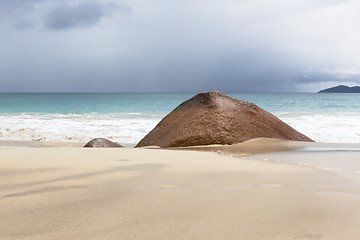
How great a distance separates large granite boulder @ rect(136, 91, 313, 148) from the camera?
3369 mm

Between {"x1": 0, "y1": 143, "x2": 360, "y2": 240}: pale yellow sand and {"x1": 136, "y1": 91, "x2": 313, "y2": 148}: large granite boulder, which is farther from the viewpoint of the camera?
{"x1": 136, "y1": 91, "x2": 313, "y2": 148}: large granite boulder

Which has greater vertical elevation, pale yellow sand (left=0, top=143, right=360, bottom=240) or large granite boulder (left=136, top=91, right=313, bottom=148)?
large granite boulder (left=136, top=91, right=313, bottom=148)

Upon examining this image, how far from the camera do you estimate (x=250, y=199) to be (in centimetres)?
124

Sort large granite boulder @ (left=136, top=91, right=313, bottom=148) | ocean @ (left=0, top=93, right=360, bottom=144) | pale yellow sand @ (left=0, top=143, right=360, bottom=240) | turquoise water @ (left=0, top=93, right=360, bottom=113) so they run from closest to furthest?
pale yellow sand @ (left=0, top=143, right=360, bottom=240) < large granite boulder @ (left=136, top=91, right=313, bottom=148) < ocean @ (left=0, top=93, right=360, bottom=144) < turquoise water @ (left=0, top=93, right=360, bottom=113)

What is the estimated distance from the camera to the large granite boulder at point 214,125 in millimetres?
3369

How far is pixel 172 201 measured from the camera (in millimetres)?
1203

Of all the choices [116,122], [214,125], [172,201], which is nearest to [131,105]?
[116,122]

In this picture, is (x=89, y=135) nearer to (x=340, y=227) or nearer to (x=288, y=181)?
(x=288, y=181)

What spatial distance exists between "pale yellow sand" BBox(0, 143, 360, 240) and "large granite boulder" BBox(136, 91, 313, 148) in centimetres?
145

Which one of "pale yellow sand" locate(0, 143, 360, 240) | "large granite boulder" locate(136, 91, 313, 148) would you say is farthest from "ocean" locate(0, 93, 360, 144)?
"pale yellow sand" locate(0, 143, 360, 240)

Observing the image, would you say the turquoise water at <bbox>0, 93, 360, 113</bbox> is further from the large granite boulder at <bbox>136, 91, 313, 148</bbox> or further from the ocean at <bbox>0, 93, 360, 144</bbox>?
the large granite boulder at <bbox>136, 91, 313, 148</bbox>

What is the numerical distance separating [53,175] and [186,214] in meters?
0.85

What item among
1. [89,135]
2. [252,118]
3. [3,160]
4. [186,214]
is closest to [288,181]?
[186,214]

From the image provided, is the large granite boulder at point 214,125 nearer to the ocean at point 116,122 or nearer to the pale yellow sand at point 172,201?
the pale yellow sand at point 172,201
